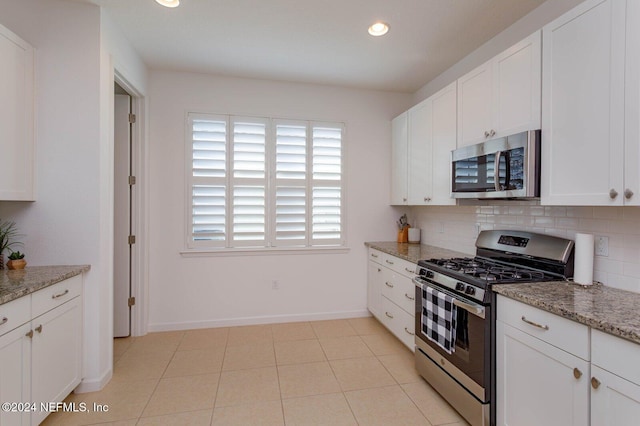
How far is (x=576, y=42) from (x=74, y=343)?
11.8 feet

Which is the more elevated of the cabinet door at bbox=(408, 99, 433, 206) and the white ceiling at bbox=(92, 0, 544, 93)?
the white ceiling at bbox=(92, 0, 544, 93)

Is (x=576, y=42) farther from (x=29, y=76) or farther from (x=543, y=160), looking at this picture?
(x=29, y=76)

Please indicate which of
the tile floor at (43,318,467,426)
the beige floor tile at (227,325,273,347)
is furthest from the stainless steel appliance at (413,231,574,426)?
the beige floor tile at (227,325,273,347)

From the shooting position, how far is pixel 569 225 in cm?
208

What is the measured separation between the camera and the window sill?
3502 millimetres

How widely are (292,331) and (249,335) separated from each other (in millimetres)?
461

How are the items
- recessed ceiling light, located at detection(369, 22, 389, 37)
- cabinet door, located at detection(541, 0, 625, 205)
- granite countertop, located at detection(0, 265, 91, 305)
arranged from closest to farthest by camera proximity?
cabinet door, located at detection(541, 0, 625, 205), granite countertop, located at detection(0, 265, 91, 305), recessed ceiling light, located at detection(369, 22, 389, 37)

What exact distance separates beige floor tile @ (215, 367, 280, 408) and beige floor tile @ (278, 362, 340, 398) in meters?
0.07

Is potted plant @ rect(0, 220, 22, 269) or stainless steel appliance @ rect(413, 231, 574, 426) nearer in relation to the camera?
stainless steel appliance @ rect(413, 231, 574, 426)

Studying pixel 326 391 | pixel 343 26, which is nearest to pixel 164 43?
pixel 343 26

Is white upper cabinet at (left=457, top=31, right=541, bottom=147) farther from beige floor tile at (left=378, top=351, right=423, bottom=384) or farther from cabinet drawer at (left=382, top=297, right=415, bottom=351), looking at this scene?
beige floor tile at (left=378, top=351, right=423, bottom=384)

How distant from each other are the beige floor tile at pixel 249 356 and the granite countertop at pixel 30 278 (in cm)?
138

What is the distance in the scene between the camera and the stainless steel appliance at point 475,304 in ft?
6.07

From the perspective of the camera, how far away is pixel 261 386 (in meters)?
2.43
